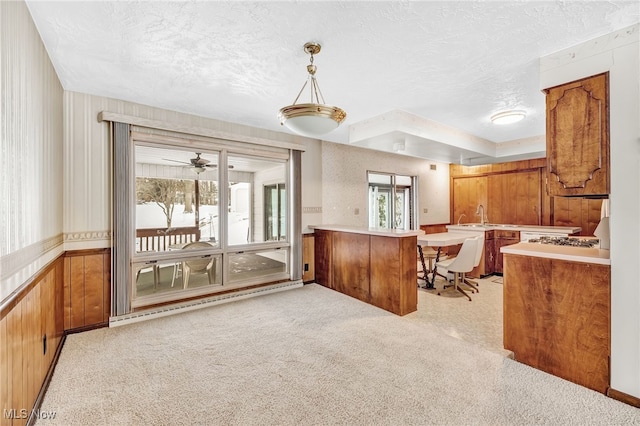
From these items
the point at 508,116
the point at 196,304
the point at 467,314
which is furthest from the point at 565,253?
the point at 196,304

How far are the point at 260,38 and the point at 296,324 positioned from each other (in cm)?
276

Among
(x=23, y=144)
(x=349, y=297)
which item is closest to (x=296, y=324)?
(x=349, y=297)

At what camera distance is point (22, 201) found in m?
1.63

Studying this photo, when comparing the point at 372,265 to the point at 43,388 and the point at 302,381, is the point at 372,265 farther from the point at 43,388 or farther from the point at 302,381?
the point at 43,388

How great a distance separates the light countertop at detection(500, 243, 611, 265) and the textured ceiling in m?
1.59

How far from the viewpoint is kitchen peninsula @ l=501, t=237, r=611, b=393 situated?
6.34 feet

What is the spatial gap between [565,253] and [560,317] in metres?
0.49

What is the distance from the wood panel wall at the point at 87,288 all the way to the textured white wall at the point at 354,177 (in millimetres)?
3181

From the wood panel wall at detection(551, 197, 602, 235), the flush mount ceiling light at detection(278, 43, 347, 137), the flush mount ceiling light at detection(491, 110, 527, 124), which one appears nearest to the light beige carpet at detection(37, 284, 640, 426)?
the flush mount ceiling light at detection(278, 43, 347, 137)

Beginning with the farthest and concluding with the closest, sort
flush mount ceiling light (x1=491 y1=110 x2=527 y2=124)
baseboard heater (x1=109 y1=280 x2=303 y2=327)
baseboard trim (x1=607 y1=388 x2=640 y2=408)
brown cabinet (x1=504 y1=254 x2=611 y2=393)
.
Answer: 1. flush mount ceiling light (x1=491 y1=110 x2=527 y2=124)
2. baseboard heater (x1=109 y1=280 x2=303 y2=327)
3. brown cabinet (x1=504 y1=254 x2=611 y2=393)
4. baseboard trim (x1=607 y1=388 x2=640 y2=408)

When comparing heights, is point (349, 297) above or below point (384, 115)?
below

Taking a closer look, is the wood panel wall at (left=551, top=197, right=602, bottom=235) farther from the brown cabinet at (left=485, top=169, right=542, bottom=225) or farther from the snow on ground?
the snow on ground

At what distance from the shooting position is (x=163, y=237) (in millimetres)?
3529

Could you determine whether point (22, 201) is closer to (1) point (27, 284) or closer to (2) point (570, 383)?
(1) point (27, 284)
